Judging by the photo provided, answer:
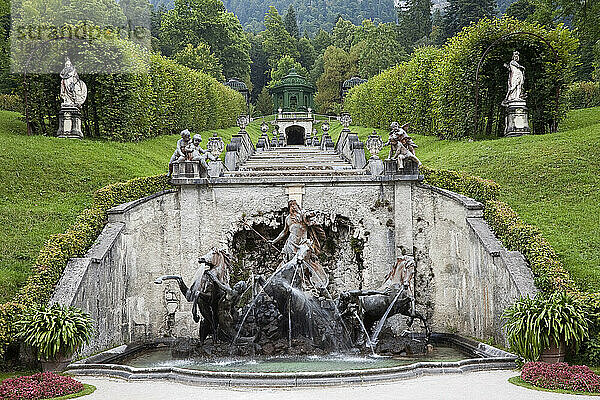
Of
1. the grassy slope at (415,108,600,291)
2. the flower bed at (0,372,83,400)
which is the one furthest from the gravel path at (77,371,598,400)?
the grassy slope at (415,108,600,291)

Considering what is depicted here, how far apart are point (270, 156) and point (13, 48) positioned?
11.9 m

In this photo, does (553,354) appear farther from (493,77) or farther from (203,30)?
(203,30)

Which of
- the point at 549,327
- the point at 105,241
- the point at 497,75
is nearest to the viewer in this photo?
the point at 549,327

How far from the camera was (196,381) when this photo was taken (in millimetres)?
10148

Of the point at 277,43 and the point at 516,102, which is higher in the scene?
the point at 277,43

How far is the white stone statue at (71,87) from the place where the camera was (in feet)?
82.5

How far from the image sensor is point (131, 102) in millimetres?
28266

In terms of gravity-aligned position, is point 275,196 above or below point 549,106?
below

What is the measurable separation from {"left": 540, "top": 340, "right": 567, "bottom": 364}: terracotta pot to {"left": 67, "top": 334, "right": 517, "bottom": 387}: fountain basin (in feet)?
1.73

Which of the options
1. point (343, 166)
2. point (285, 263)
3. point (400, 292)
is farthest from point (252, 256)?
point (343, 166)

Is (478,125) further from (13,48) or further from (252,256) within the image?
(13,48)

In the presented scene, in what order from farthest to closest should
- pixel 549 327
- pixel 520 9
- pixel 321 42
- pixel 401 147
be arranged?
pixel 321 42
pixel 520 9
pixel 401 147
pixel 549 327

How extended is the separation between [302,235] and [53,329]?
683cm

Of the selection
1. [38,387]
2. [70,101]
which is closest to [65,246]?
[38,387]
